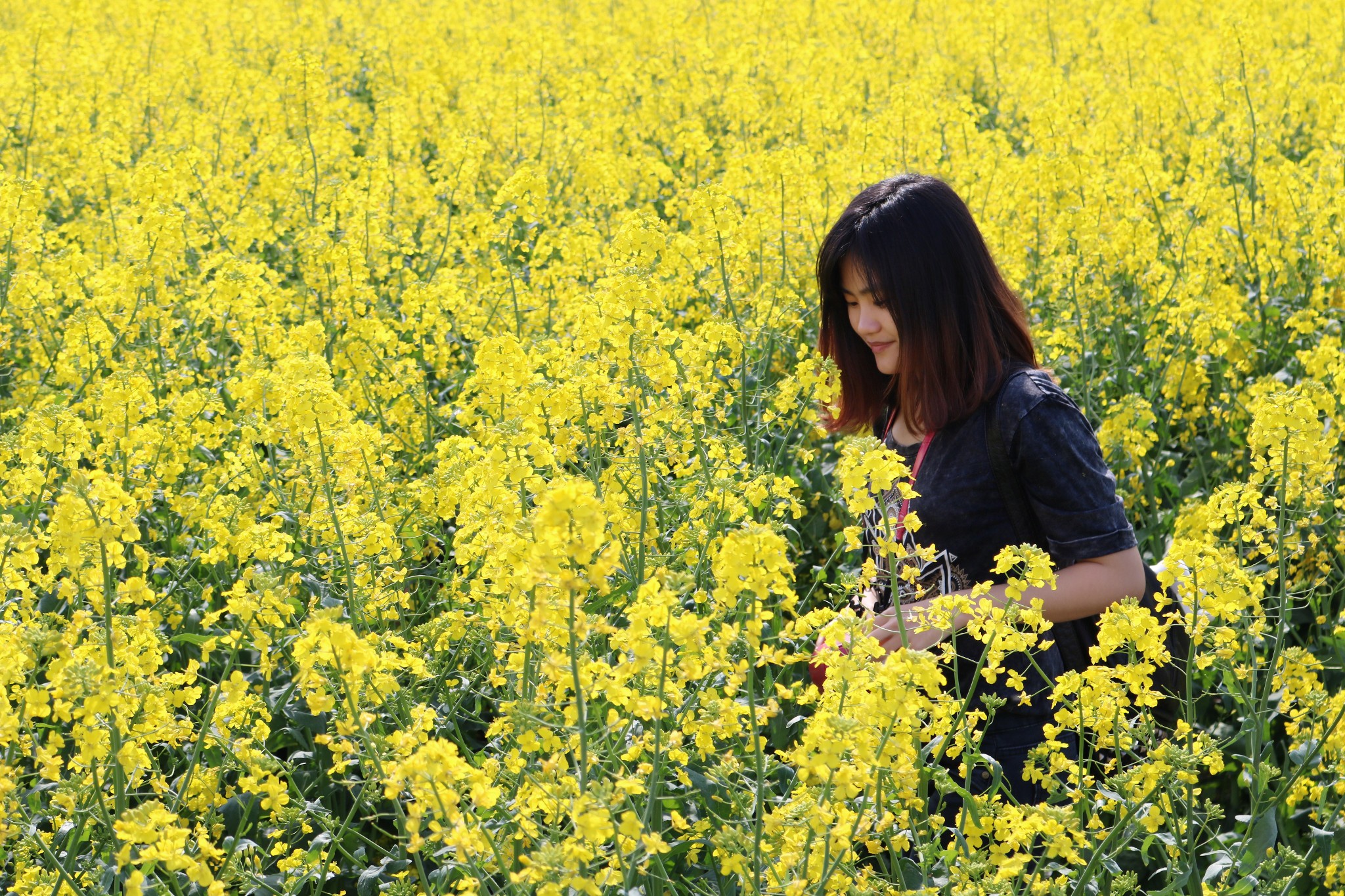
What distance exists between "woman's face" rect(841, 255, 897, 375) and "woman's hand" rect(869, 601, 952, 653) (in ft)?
1.90

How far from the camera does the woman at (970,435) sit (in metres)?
2.64

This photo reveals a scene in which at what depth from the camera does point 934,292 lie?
283 centimetres

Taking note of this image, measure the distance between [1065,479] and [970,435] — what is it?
0.76 feet

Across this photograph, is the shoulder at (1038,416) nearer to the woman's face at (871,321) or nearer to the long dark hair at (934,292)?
the long dark hair at (934,292)

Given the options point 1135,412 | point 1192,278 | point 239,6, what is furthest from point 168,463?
point 239,6

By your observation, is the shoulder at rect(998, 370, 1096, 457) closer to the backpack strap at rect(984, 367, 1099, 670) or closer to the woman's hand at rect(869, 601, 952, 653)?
the backpack strap at rect(984, 367, 1099, 670)

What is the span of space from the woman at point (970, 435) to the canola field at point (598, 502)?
120mm

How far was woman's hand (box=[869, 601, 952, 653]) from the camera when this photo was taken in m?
2.47

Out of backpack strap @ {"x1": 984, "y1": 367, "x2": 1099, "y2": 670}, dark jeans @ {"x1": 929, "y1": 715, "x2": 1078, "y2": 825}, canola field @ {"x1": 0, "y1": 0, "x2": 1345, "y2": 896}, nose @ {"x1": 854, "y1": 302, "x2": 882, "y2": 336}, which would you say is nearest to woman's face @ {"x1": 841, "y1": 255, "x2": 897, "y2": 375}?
nose @ {"x1": 854, "y1": 302, "x2": 882, "y2": 336}

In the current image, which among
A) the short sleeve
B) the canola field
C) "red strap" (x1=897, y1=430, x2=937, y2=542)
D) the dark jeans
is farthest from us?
"red strap" (x1=897, y1=430, x2=937, y2=542)

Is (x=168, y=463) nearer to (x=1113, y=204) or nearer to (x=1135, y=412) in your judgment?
(x=1135, y=412)

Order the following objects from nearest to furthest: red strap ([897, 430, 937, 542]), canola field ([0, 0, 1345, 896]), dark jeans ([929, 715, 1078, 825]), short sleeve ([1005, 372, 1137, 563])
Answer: canola field ([0, 0, 1345, 896]) < short sleeve ([1005, 372, 1137, 563]) < dark jeans ([929, 715, 1078, 825]) < red strap ([897, 430, 937, 542])

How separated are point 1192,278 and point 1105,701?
261cm

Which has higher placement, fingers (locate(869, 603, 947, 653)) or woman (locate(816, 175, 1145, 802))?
woman (locate(816, 175, 1145, 802))
